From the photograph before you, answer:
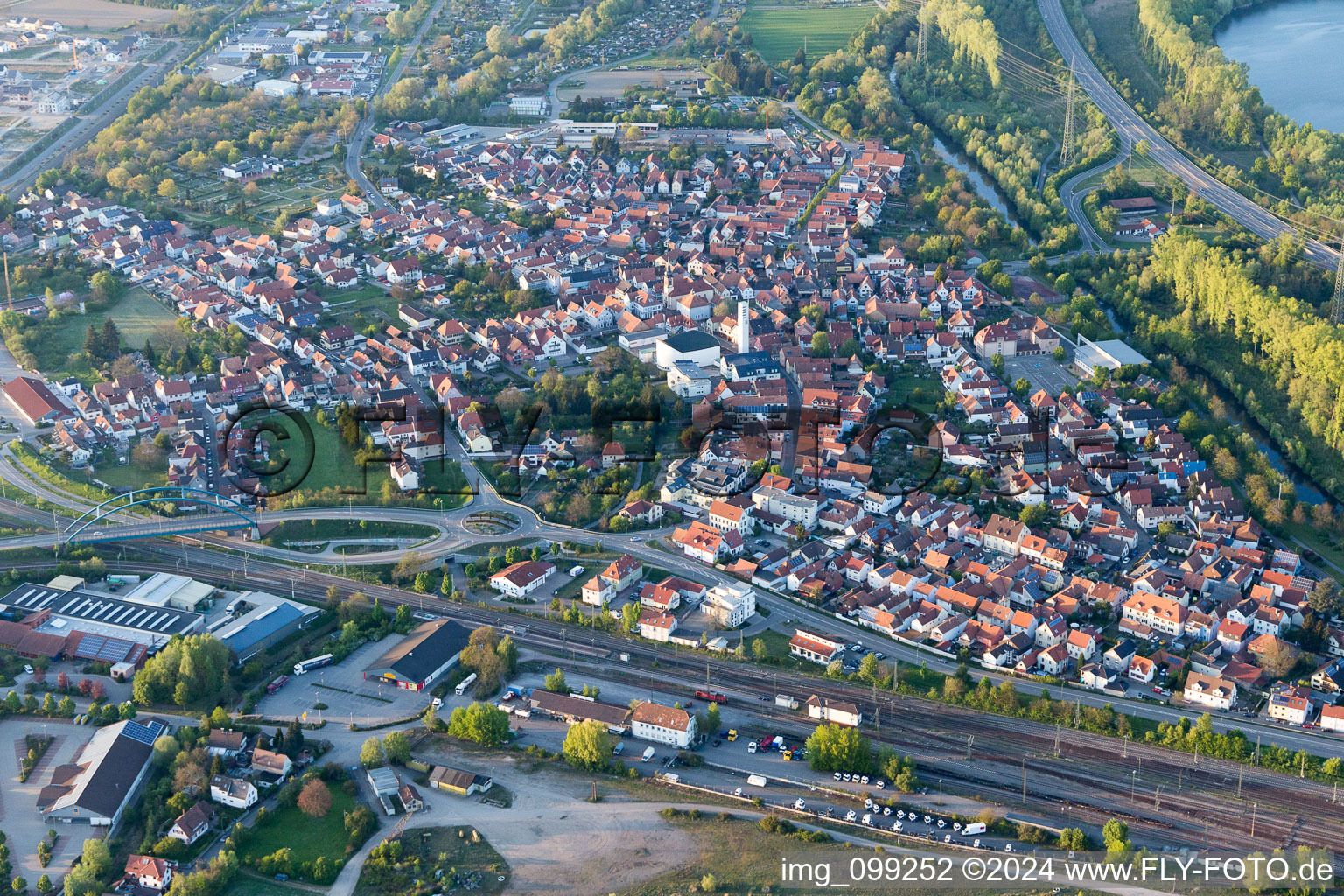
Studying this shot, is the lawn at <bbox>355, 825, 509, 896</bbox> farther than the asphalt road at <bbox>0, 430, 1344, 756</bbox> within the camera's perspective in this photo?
No

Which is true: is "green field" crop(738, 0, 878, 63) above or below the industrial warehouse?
above

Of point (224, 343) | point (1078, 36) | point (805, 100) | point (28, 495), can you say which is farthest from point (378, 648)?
point (1078, 36)

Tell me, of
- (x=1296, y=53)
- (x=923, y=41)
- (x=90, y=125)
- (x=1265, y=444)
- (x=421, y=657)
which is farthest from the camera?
(x=1296, y=53)

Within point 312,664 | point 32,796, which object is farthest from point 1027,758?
point 32,796

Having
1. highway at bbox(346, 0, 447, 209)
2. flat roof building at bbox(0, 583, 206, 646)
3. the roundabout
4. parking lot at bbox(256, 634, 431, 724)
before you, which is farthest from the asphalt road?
highway at bbox(346, 0, 447, 209)

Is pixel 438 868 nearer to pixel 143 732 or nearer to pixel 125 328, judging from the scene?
pixel 143 732

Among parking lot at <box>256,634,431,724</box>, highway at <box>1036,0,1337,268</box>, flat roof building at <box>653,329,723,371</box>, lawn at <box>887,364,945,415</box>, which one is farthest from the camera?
highway at <box>1036,0,1337,268</box>

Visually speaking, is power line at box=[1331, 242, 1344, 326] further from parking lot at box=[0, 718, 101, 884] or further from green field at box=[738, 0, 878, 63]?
parking lot at box=[0, 718, 101, 884]

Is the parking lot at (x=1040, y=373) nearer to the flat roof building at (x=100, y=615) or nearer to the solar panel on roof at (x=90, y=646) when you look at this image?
the flat roof building at (x=100, y=615)
